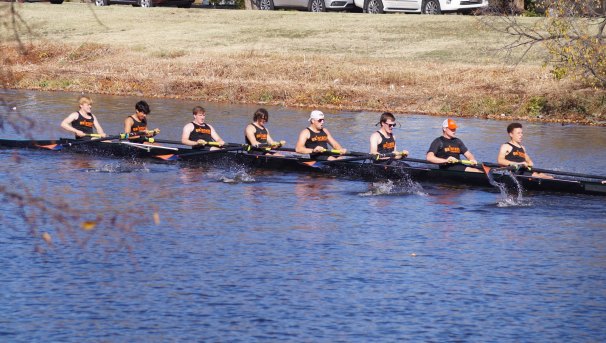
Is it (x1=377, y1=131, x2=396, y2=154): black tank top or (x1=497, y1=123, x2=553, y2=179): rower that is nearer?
(x1=497, y1=123, x2=553, y2=179): rower

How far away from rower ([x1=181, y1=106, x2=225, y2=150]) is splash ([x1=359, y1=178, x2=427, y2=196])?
4069 millimetres

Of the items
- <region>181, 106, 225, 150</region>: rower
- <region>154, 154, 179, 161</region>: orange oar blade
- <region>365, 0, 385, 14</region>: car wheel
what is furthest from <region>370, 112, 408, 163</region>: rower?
<region>365, 0, 385, 14</region>: car wheel

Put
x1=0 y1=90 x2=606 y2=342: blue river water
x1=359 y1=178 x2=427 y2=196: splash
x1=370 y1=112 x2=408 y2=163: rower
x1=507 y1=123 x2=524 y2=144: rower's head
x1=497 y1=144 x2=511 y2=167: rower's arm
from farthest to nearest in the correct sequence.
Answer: x1=370 y1=112 x2=408 y2=163: rower, x1=359 y1=178 x2=427 y2=196: splash, x1=507 y1=123 x2=524 y2=144: rower's head, x1=497 y1=144 x2=511 y2=167: rower's arm, x1=0 y1=90 x2=606 y2=342: blue river water

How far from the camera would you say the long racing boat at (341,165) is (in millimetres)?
19172

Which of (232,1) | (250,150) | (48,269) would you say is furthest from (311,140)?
(232,1)

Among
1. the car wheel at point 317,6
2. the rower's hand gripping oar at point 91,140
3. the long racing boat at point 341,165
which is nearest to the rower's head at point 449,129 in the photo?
the long racing boat at point 341,165

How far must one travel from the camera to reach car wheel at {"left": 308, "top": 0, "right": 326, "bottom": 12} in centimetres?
4911

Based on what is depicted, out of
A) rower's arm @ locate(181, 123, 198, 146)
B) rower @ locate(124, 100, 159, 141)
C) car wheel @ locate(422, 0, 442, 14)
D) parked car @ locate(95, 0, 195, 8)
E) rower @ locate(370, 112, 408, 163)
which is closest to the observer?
rower @ locate(370, 112, 408, 163)

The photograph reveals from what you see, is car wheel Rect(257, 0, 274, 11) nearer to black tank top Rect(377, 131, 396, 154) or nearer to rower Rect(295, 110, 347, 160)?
rower Rect(295, 110, 347, 160)

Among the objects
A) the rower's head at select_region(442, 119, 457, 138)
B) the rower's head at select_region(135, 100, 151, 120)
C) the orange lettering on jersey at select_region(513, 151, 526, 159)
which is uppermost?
the rower's head at select_region(135, 100, 151, 120)

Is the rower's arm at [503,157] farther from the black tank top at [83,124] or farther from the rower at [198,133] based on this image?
the black tank top at [83,124]

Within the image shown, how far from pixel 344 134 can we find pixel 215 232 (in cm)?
1257

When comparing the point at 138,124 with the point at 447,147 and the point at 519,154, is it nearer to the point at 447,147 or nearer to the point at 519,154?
the point at 447,147

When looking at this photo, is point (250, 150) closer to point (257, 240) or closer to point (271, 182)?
point (271, 182)
